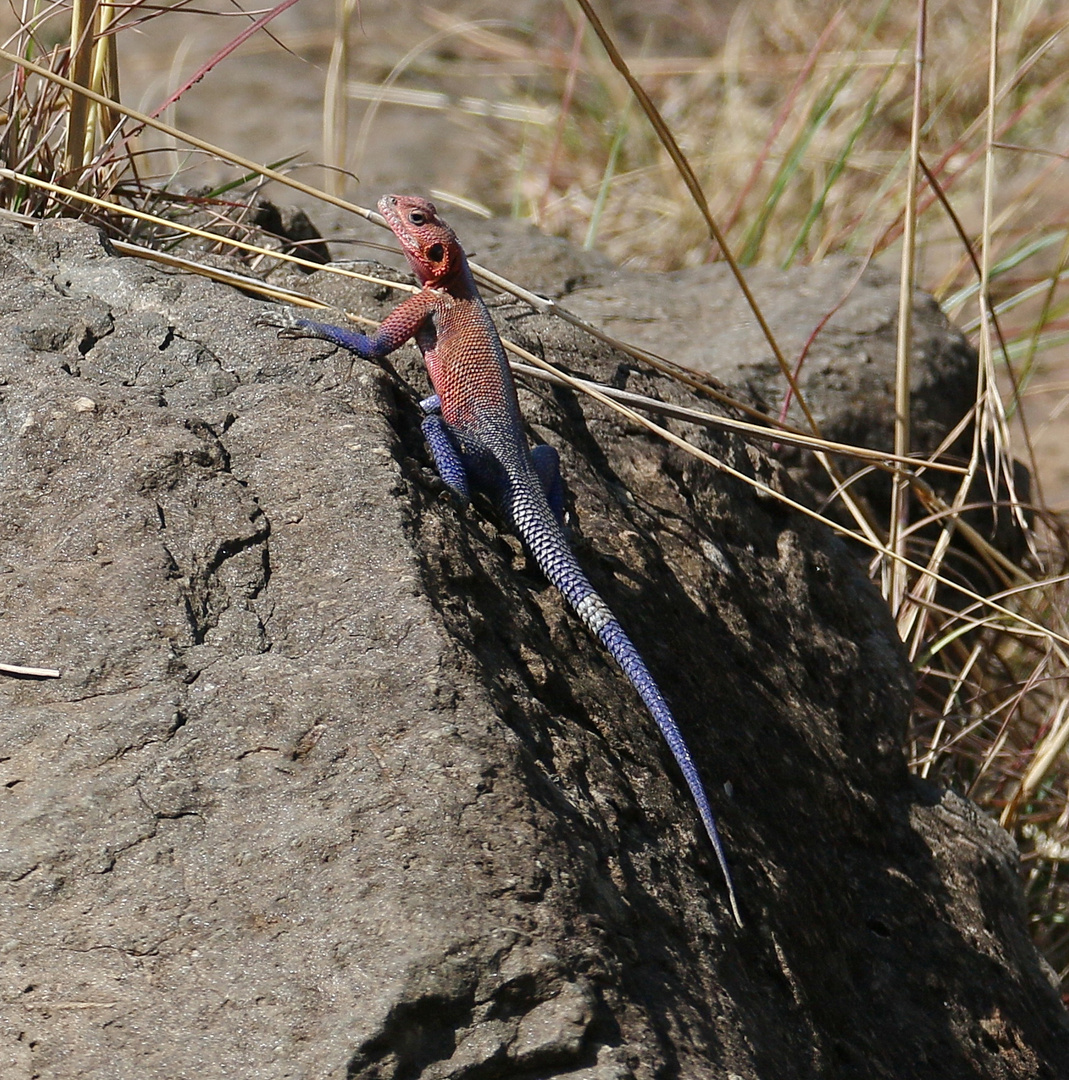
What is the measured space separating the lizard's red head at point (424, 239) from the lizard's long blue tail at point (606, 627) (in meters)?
0.87

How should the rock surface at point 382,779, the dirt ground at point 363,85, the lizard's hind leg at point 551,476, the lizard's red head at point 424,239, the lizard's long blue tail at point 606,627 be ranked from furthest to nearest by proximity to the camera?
1. the dirt ground at point 363,85
2. the lizard's red head at point 424,239
3. the lizard's hind leg at point 551,476
4. the lizard's long blue tail at point 606,627
5. the rock surface at point 382,779

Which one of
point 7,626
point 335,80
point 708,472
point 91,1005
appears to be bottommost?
point 91,1005

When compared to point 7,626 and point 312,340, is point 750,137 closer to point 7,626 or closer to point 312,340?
point 312,340

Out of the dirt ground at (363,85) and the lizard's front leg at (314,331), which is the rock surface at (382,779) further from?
the dirt ground at (363,85)

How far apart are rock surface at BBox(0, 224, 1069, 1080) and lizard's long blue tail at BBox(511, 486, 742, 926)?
0.05 metres

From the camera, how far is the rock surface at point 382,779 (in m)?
1.72

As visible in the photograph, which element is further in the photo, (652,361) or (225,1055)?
(652,361)

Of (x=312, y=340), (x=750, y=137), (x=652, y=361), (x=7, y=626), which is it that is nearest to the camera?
(x=7, y=626)

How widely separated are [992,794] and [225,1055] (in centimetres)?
297

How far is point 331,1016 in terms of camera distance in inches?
66.0

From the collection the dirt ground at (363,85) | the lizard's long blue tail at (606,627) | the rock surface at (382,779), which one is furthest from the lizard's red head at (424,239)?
the dirt ground at (363,85)

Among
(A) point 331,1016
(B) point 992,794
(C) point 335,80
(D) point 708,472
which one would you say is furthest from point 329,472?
(C) point 335,80

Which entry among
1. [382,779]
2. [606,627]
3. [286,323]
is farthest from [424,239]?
[382,779]

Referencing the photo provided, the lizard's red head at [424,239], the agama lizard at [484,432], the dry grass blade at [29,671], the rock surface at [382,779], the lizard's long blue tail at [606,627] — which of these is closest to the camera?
the rock surface at [382,779]
